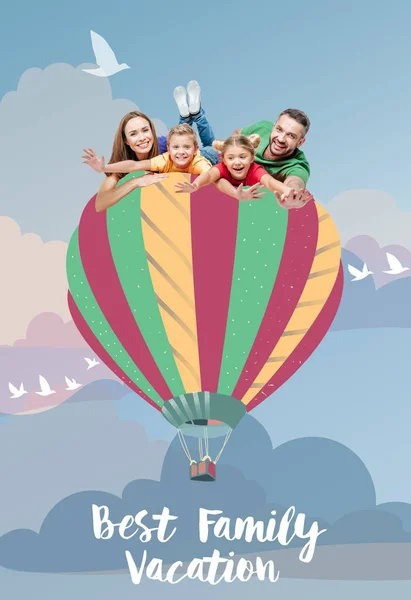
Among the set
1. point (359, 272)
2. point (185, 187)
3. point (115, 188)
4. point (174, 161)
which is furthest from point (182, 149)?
point (359, 272)

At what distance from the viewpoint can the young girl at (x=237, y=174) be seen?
5.55 metres

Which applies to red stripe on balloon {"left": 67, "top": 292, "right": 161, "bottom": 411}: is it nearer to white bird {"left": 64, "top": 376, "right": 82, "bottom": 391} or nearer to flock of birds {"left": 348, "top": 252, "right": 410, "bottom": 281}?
white bird {"left": 64, "top": 376, "right": 82, "bottom": 391}

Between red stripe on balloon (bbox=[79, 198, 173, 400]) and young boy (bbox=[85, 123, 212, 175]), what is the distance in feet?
2.05

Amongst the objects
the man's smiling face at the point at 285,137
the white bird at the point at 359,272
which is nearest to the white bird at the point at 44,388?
the white bird at the point at 359,272

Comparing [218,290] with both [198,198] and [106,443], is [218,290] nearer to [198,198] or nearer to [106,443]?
[198,198]

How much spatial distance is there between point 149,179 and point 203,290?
35.8 inches

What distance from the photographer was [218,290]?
20.6 feet

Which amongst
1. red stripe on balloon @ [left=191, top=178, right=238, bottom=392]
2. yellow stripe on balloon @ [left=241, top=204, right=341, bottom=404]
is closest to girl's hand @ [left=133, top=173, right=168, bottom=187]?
red stripe on balloon @ [left=191, top=178, right=238, bottom=392]

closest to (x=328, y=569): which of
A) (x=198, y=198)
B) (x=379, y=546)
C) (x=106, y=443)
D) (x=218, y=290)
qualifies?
(x=379, y=546)

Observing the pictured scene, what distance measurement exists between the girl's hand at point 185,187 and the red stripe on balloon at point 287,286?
824 millimetres

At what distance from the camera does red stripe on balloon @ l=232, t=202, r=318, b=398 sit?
20.6 feet

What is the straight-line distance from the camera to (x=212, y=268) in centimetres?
624

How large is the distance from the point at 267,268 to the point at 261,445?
4474 mm

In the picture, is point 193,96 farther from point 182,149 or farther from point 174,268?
point 174,268
